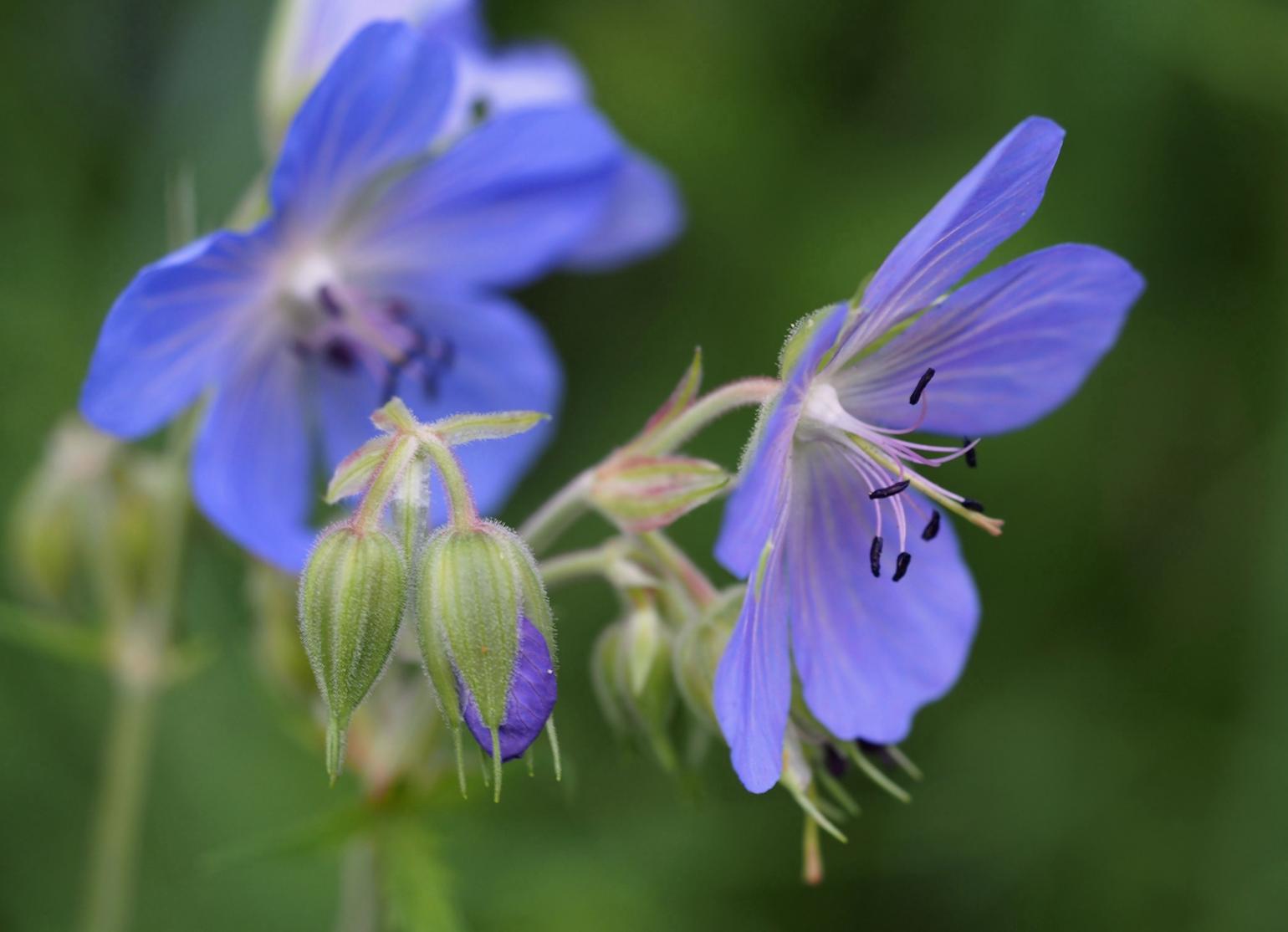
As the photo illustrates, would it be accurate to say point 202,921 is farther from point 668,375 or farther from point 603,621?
point 668,375

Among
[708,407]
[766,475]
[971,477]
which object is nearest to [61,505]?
[708,407]

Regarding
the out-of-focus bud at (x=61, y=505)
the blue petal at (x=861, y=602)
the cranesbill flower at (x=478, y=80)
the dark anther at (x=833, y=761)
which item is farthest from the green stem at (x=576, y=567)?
the out-of-focus bud at (x=61, y=505)

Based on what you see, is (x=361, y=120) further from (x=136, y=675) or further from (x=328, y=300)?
(x=136, y=675)

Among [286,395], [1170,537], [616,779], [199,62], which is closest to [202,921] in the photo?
[616,779]

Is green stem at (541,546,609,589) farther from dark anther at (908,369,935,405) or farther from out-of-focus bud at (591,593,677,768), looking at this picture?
dark anther at (908,369,935,405)

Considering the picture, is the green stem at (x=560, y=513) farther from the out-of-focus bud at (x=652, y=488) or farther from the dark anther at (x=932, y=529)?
the dark anther at (x=932, y=529)

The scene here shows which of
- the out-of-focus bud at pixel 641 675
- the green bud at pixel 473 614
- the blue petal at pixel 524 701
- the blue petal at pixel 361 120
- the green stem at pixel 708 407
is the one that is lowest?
the out-of-focus bud at pixel 641 675
